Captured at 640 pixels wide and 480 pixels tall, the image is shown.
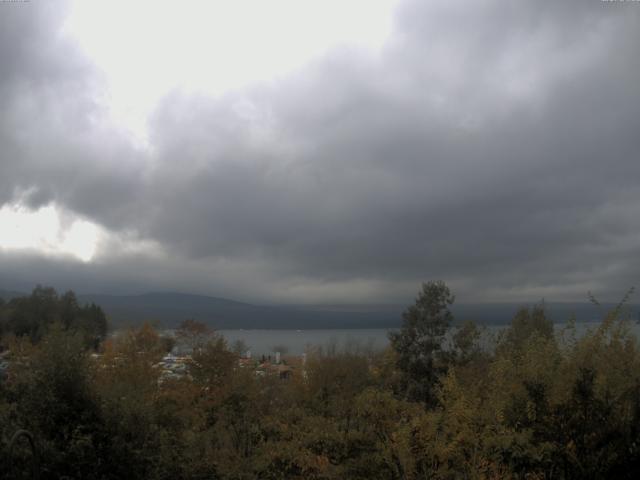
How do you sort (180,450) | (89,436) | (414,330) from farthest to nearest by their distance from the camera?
(414,330) → (180,450) → (89,436)

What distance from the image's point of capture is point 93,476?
31.3 ft

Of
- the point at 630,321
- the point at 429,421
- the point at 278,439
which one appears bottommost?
the point at 278,439

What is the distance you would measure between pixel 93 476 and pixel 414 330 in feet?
83.5

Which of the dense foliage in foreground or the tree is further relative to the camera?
the tree

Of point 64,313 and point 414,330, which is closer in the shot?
point 414,330

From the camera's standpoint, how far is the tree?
32156 millimetres

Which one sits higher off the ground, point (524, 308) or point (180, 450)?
point (524, 308)

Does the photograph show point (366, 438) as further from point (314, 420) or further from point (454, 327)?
point (454, 327)

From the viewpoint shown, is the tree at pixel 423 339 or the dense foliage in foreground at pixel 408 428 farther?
the tree at pixel 423 339

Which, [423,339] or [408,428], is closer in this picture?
[408,428]

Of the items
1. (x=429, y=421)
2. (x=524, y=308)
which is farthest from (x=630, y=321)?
(x=524, y=308)

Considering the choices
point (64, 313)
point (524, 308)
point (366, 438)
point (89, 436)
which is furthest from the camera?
point (64, 313)

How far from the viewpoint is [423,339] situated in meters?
33.1

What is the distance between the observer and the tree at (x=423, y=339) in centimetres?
3216
